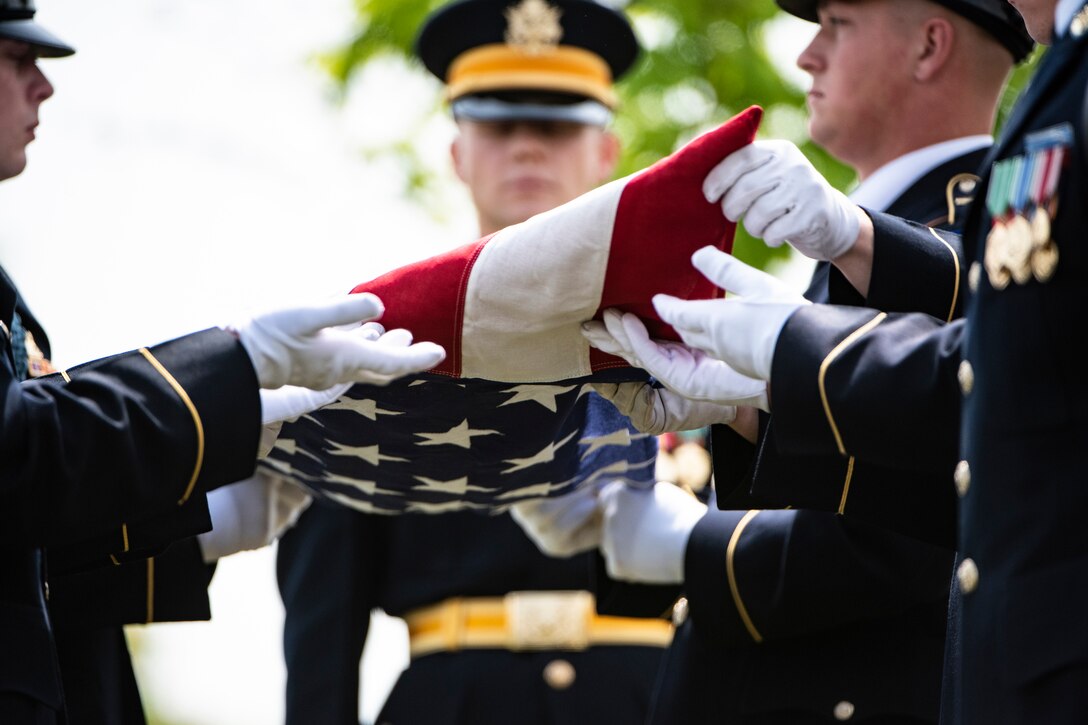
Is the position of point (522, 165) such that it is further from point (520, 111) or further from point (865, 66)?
point (865, 66)

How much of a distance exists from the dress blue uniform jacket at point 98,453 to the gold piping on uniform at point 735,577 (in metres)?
1.25

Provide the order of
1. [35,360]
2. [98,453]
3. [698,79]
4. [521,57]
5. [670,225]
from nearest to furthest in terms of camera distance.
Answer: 1. [98,453]
2. [670,225]
3. [35,360]
4. [521,57]
5. [698,79]

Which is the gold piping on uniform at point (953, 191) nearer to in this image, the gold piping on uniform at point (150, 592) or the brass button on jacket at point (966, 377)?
the brass button on jacket at point (966, 377)

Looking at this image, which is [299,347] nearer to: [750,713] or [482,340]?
[482,340]

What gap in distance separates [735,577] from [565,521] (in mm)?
768

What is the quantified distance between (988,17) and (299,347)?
6.96 ft

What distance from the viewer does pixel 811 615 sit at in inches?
146

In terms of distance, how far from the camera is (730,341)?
2926mm

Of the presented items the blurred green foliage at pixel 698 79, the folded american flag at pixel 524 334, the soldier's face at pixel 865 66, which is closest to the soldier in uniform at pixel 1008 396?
the folded american flag at pixel 524 334

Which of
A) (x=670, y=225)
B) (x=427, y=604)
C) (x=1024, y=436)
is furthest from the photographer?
(x=427, y=604)

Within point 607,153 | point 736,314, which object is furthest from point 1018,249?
point 607,153

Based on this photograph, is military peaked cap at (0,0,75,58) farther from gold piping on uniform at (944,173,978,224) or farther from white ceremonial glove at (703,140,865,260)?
gold piping on uniform at (944,173,978,224)

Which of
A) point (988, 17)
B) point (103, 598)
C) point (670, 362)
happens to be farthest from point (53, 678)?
point (988, 17)

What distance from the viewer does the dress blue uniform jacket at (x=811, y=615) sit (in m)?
3.63
